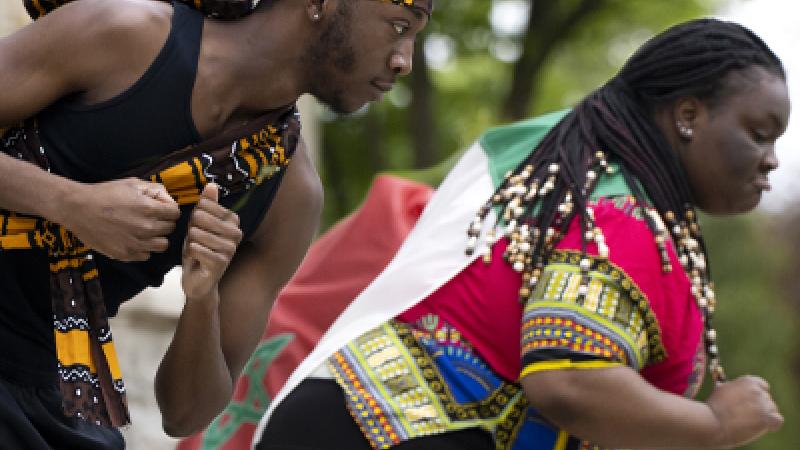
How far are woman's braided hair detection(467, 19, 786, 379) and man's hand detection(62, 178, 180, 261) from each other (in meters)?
1.02

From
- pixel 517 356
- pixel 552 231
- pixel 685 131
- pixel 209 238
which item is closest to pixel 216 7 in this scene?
pixel 209 238

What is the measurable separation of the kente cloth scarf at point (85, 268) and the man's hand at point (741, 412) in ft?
4.24

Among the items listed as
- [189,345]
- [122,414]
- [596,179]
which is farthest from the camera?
[596,179]

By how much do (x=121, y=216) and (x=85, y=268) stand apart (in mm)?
222

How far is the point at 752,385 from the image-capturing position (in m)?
2.99

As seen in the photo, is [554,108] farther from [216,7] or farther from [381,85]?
[216,7]

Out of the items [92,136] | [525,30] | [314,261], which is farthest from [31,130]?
[525,30]

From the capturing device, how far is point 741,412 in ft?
9.57

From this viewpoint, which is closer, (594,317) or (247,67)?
(247,67)

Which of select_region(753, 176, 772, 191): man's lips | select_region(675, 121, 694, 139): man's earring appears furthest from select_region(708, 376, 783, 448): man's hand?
select_region(675, 121, 694, 139): man's earring

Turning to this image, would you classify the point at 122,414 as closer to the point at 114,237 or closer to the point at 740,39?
the point at 114,237

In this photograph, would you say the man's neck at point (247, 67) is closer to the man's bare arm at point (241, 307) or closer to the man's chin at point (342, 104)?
the man's chin at point (342, 104)

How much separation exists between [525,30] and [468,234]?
1080 centimetres

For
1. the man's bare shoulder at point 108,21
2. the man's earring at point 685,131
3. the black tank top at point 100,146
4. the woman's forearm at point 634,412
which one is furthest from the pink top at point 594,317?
the man's bare shoulder at point 108,21
